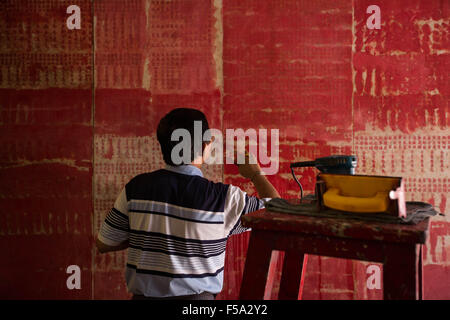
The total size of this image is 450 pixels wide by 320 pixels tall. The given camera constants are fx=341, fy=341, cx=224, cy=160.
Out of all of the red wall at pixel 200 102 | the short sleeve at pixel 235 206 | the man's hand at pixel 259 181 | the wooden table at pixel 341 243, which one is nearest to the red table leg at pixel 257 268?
the wooden table at pixel 341 243

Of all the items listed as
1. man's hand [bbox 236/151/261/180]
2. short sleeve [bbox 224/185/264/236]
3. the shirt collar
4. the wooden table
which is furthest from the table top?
man's hand [bbox 236/151/261/180]

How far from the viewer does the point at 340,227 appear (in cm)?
102

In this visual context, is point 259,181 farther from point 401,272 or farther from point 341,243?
point 401,272

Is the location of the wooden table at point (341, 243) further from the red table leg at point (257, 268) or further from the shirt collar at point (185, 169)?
the shirt collar at point (185, 169)

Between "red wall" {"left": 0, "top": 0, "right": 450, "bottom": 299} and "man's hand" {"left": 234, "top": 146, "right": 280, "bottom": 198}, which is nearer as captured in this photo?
"man's hand" {"left": 234, "top": 146, "right": 280, "bottom": 198}

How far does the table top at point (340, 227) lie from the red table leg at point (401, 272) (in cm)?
3

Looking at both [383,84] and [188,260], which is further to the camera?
[383,84]

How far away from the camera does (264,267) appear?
1.14m

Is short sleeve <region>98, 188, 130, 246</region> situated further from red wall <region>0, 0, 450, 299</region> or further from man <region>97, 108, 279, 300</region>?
red wall <region>0, 0, 450, 299</region>

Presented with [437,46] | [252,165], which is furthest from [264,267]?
[437,46]

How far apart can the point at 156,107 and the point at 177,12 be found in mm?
677

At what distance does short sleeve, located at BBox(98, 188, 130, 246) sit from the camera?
54.7 inches

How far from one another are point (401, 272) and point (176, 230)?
2.51 ft
